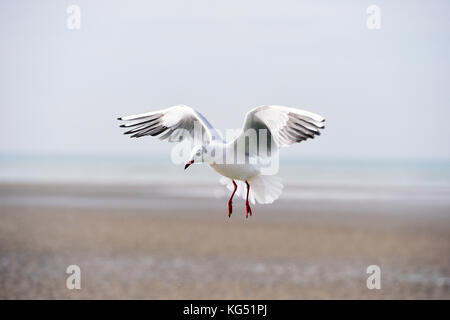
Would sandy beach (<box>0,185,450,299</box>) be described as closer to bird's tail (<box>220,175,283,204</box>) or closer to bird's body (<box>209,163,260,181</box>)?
bird's tail (<box>220,175,283,204</box>)

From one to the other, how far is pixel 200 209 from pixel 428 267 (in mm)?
10799

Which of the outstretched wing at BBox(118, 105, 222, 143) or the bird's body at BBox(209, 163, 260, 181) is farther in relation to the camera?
the outstretched wing at BBox(118, 105, 222, 143)

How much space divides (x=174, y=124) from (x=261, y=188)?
2.61 feet

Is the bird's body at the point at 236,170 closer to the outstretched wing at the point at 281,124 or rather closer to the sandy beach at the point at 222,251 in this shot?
the outstretched wing at the point at 281,124

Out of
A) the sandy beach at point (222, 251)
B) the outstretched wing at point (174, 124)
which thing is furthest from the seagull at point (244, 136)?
the sandy beach at point (222, 251)

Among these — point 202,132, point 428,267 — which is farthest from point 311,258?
point 202,132

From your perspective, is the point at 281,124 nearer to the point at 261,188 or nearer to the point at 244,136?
the point at 244,136

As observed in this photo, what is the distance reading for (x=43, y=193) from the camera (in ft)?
108

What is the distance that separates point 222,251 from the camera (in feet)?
59.0

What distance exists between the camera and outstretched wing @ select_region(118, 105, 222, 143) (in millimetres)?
4348

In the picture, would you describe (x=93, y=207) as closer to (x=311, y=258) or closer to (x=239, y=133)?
(x=311, y=258)

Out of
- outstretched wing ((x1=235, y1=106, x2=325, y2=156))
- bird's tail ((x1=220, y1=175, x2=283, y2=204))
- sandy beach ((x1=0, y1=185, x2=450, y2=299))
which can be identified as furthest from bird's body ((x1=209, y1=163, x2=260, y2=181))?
sandy beach ((x1=0, y1=185, x2=450, y2=299))

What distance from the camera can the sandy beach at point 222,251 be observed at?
14.9 metres

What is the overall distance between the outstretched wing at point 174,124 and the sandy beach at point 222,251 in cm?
1000
